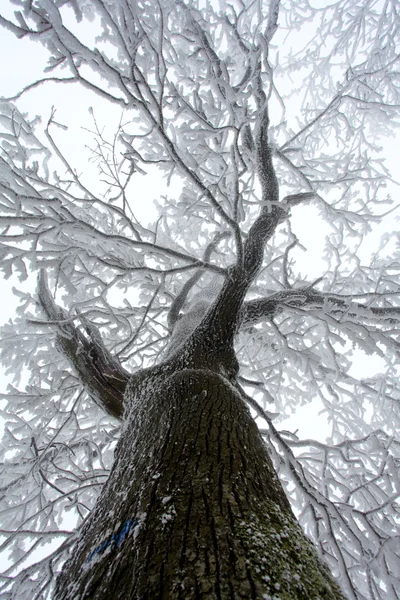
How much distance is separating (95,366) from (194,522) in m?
1.63

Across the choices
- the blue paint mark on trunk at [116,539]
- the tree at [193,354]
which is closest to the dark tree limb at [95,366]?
the tree at [193,354]

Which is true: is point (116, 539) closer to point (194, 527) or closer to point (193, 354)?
point (194, 527)

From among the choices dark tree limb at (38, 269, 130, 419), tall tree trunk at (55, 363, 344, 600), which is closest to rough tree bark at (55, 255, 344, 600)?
tall tree trunk at (55, 363, 344, 600)

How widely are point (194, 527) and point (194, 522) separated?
0.06ft

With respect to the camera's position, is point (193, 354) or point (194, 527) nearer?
point (194, 527)

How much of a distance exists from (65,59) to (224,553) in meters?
2.42

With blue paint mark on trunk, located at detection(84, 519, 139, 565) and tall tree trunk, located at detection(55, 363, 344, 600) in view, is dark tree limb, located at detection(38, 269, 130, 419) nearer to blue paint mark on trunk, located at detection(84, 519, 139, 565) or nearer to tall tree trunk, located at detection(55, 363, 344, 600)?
tall tree trunk, located at detection(55, 363, 344, 600)

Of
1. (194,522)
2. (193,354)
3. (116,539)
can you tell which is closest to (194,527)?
(194,522)

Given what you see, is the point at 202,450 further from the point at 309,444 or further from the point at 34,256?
the point at 309,444

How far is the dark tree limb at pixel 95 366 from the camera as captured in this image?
232 centimetres

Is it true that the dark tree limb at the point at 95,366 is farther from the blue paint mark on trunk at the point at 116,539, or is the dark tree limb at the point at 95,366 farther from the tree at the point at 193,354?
the blue paint mark on trunk at the point at 116,539

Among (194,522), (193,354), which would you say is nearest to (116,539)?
(194,522)

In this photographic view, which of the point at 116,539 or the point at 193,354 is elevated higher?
the point at 193,354

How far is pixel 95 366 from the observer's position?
2365mm
